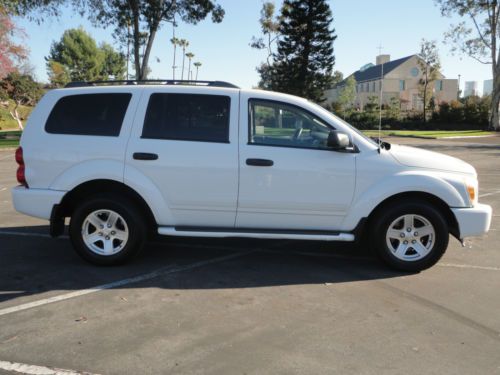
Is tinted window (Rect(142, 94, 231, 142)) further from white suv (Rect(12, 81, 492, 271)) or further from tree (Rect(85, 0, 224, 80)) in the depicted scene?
tree (Rect(85, 0, 224, 80))

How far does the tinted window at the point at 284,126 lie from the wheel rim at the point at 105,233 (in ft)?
5.72

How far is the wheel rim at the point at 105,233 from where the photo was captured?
5.14 m

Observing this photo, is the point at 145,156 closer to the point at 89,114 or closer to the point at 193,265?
the point at 89,114

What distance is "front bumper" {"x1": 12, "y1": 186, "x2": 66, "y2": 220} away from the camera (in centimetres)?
507

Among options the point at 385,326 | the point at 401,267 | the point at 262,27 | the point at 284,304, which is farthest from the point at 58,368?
the point at 262,27

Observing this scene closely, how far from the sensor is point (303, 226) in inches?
200

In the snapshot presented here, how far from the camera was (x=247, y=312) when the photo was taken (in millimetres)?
4078

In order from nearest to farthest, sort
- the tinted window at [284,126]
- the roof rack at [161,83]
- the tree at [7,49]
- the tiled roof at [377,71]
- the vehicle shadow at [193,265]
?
1. the vehicle shadow at [193,265]
2. the tinted window at [284,126]
3. the roof rack at [161,83]
4. the tree at [7,49]
5. the tiled roof at [377,71]

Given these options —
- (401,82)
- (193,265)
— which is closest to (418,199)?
(193,265)

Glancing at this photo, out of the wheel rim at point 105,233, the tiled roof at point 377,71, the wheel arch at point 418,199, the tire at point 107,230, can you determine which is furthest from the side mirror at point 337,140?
the tiled roof at point 377,71

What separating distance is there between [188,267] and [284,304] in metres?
1.46

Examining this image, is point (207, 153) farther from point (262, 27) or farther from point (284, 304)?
point (262, 27)

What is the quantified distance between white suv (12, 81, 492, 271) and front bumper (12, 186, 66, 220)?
0.01m

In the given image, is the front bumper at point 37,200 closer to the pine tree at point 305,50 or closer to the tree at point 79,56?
the pine tree at point 305,50
